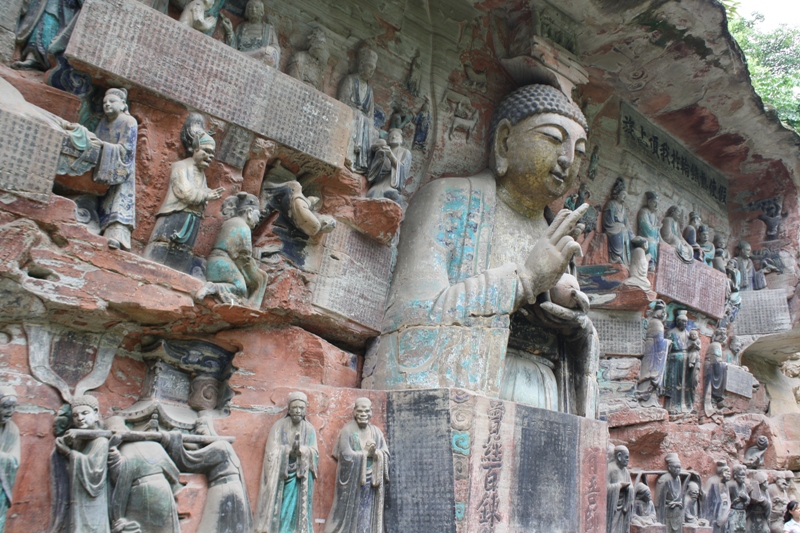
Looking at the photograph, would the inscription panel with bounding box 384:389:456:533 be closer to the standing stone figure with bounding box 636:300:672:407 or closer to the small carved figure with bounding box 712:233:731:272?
the standing stone figure with bounding box 636:300:672:407

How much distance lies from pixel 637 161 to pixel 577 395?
3906 mm

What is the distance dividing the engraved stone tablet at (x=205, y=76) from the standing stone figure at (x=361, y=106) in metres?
0.14

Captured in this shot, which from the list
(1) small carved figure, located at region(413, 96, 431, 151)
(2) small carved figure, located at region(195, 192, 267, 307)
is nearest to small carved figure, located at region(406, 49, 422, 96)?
(1) small carved figure, located at region(413, 96, 431, 151)

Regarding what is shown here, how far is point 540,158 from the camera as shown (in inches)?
245

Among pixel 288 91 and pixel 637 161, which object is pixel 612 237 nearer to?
pixel 637 161

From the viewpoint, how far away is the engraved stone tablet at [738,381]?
31.1ft

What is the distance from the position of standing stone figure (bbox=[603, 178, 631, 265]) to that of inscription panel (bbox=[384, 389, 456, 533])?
432cm

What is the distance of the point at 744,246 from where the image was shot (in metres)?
10.5

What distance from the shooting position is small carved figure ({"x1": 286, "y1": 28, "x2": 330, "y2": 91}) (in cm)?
561

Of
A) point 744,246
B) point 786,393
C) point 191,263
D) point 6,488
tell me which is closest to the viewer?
point 6,488

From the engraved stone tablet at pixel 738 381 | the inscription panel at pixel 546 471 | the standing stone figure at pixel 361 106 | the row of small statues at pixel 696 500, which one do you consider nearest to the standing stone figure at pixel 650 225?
the engraved stone tablet at pixel 738 381

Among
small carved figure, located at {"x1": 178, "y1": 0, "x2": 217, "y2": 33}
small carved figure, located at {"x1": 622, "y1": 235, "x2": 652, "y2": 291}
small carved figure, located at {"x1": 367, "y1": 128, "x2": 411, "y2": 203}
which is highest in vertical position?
small carved figure, located at {"x1": 178, "y1": 0, "x2": 217, "y2": 33}

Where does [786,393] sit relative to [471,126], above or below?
below

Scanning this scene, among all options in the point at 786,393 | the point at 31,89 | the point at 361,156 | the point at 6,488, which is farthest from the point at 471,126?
the point at 786,393
